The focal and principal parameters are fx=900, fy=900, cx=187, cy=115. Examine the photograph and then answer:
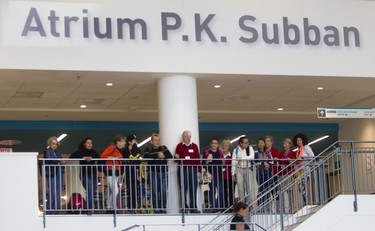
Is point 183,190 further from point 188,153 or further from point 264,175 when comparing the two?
point 264,175

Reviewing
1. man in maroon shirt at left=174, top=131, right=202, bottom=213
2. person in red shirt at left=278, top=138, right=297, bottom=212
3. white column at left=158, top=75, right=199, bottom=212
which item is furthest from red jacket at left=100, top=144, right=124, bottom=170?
person in red shirt at left=278, top=138, right=297, bottom=212

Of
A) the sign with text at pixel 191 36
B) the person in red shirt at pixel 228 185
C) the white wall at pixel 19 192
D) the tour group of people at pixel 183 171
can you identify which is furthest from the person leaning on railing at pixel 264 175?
the white wall at pixel 19 192

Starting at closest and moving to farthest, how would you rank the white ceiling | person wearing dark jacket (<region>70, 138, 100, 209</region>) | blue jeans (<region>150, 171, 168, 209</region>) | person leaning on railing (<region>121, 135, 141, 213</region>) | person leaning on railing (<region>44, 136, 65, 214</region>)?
person leaning on railing (<region>44, 136, 65, 214</region>) < person wearing dark jacket (<region>70, 138, 100, 209</region>) < person leaning on railing (<region>121, 135, 141, 213</region>) < blue jeans (<region>150, 171, 168, 209</region>) < the white ceiling

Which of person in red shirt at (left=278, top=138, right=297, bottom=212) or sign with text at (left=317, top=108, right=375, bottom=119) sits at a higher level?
sign with text at (left=317, top=108, right=375, bottom=119)

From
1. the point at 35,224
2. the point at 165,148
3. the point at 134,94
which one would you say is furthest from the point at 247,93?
the point at 35,224

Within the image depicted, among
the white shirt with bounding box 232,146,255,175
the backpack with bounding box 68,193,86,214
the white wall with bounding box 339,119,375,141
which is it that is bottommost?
the backpack with bounding box 68,193,86,214

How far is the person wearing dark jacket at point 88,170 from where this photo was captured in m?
16.3

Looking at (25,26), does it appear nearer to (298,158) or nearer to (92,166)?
(92,166)

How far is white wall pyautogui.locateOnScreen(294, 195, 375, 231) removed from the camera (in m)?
15.4

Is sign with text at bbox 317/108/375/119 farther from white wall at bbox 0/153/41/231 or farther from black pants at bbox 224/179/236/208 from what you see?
white wall at bbox 0/153/41/231

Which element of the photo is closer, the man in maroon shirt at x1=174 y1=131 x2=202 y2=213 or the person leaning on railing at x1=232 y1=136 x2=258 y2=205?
the man in maroon shirt at x1=174 y1=131 x2=202 y2=213

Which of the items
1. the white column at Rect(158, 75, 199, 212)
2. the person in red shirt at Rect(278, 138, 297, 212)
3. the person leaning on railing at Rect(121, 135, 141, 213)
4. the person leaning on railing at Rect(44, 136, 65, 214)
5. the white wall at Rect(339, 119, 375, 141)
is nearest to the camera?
the person leaning on railing at Rect(44, 136, 65, 214)

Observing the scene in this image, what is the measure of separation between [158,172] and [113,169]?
1162mm

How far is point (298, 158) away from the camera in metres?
17.6
